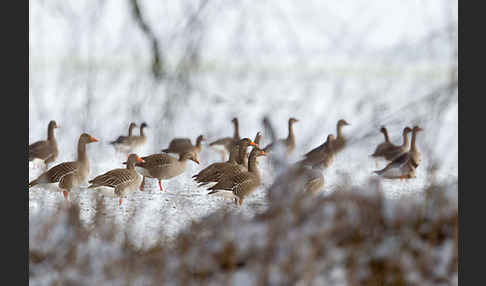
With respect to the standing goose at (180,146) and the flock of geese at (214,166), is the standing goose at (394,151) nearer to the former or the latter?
the flock of geese at (214,166)

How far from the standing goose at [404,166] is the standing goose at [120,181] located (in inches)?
96.8

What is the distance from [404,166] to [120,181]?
2.74m

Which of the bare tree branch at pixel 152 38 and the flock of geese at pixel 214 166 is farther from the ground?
the bare tree branch at pixel 152 38

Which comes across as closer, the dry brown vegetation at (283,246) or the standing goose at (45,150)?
the dry brown vegetation at (283,246)

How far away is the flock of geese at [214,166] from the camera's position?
4867 mm

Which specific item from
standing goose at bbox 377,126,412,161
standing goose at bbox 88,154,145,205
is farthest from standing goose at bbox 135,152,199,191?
standing goose at bbox 377,126,412,161

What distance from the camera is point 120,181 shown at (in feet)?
16.4

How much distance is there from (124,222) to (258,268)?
3.37 ft

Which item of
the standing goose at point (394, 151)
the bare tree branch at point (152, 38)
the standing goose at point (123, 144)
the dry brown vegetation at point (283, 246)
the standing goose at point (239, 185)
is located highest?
the bare tree branch at point (152, 38)

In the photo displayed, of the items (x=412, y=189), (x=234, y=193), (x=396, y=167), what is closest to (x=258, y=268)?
(x=234, y=193)

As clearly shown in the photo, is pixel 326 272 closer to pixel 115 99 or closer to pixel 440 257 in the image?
pixel 440 257

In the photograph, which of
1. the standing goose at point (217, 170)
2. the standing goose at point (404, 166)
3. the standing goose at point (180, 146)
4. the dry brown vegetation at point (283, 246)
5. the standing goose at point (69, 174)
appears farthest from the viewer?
the standing goose at point (180, 146)

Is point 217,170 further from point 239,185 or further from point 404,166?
point 404,166

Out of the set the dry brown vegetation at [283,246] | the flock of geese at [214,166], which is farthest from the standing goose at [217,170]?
the dry brown vegetation at [283,246]
